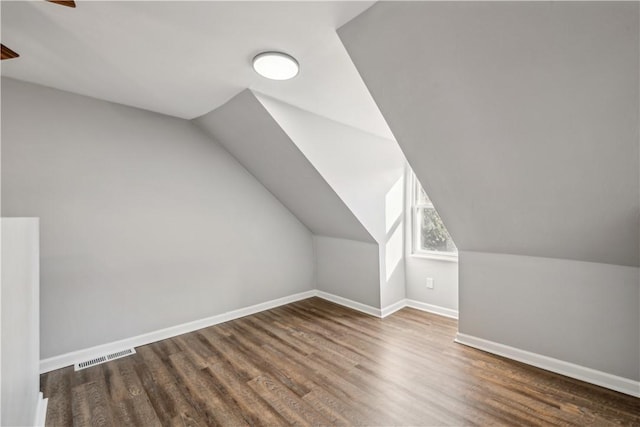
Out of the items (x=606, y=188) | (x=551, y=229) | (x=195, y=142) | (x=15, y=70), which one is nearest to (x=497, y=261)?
(x=551, y=229)

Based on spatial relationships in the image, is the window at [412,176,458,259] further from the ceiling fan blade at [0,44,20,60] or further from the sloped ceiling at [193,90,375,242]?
the ceiling fan blade at [0,44,20,60]

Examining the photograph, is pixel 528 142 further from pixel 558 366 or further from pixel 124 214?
pixel 124 214

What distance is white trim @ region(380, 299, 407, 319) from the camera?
3566mm

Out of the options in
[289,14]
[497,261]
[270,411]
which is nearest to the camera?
[289,14]

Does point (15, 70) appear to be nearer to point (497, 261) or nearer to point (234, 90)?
point (234, 90)

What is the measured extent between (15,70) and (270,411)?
309cm

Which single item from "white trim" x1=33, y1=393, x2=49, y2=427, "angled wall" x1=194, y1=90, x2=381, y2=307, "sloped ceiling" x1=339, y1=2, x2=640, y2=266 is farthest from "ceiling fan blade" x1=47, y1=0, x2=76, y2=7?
"white trim" x1=33, y1=393, x2=49, y2=427

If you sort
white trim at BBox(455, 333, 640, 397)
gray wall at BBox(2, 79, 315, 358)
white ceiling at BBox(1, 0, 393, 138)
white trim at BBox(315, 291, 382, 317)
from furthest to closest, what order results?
white trim at BBox(315, 291, 382, 317) → gray wall at BBox(2, 79, 315, 358) → white trim at BBox(455, 333, 640, 397) → white ceiling at BBox(1, 0, 393, 138)

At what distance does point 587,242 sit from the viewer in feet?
6.90

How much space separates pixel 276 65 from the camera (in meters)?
1.96

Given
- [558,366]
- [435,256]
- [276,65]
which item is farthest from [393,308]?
[276,65]

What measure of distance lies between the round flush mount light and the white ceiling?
0.05m

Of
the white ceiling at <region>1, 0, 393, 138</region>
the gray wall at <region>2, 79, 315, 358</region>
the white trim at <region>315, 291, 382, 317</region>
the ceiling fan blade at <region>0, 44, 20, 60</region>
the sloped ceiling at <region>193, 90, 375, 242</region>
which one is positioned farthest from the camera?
the white trim at <region>315, 291, 382, 317</region>

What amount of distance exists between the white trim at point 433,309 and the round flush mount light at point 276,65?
10.3ft
